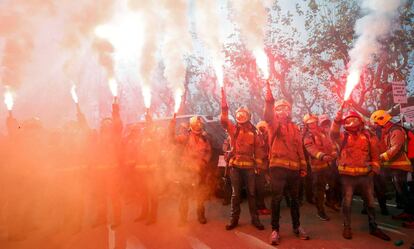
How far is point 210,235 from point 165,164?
2063mm

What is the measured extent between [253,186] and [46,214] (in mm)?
4668

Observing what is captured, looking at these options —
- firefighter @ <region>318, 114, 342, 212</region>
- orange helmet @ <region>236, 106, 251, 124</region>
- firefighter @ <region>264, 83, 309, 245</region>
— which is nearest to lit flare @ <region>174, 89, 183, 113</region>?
orange helmet @ <region>236, 106, 251, 124</region>

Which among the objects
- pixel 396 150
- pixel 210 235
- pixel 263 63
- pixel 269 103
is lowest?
pixel 210 235

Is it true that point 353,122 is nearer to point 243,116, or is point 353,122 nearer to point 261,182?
point 243,116

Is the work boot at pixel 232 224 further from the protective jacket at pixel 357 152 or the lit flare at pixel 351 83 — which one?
the lit flare at pixel 351 83

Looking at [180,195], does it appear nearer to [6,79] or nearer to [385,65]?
[6,79]

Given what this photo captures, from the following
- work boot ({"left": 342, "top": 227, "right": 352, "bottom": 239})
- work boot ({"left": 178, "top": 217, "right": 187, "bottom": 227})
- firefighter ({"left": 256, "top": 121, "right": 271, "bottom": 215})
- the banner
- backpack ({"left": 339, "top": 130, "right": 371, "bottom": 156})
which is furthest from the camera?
the banner

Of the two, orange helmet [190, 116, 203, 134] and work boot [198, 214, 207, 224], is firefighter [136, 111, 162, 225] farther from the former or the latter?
work boot [198, 214, 207, 224]

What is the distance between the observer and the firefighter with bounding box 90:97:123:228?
7.52 metres

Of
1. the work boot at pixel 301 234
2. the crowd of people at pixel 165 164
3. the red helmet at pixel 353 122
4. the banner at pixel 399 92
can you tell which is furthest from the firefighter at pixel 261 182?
the banner at pixel 399 92

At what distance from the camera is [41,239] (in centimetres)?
658

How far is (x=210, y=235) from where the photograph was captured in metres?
6.34

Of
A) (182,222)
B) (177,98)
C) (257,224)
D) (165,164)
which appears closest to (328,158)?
(257,224)

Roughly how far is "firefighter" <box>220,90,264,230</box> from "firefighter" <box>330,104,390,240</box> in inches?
64.8
